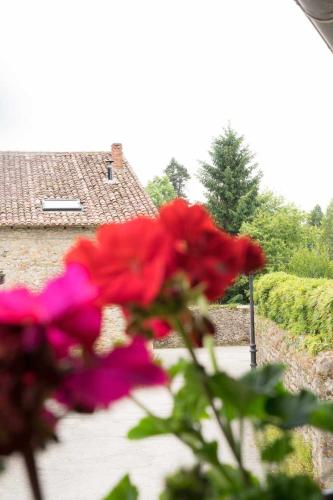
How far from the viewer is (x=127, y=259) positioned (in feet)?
1.71

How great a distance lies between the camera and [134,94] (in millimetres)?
67125

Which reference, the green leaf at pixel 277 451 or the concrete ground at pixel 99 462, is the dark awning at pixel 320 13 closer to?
the green leaf at pixel 277 451

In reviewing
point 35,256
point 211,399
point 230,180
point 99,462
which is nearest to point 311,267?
point 35,256

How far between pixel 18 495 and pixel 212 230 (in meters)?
6.16

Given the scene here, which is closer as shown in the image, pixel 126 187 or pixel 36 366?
pixel 36 366

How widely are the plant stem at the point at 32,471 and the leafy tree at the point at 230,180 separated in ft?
98.1

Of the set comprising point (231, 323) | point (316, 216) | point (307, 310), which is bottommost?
point (231, 323)

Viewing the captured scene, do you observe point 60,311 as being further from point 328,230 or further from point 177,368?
point 328,230

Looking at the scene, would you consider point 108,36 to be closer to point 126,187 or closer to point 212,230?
point 126,187

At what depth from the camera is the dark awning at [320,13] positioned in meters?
1.69

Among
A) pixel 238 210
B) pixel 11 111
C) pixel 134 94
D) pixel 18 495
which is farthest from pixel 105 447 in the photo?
pixel 134 94

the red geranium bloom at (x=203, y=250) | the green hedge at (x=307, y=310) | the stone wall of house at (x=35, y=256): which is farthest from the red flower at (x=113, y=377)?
the stone wall of house at (x=35, y=256)

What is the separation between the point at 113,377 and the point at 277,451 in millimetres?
237

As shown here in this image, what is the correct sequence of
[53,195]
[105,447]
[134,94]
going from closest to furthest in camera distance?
[105,447] → [53,195] → [134,94]
